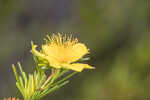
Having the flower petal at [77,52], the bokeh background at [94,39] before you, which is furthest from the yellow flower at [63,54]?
the bokeh background at [94,39]

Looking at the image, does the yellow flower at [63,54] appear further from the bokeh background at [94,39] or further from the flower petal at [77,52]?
the bokeh background at [94,39]

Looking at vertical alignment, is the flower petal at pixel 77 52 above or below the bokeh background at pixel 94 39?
above

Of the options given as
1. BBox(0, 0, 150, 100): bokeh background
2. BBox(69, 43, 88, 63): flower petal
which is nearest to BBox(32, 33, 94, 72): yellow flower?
BBox(69, 43, 88, 63): flower petal

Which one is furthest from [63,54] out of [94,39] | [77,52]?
[94,39]

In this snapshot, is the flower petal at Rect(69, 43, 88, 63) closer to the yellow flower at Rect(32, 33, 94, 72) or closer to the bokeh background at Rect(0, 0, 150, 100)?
the yellow flower at Rect(32, 33, 94, 72)

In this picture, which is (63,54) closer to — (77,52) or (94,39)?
(77,52)

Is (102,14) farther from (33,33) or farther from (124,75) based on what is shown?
(124,75)

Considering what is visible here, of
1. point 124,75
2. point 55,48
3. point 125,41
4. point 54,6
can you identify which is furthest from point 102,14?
point 55,48
